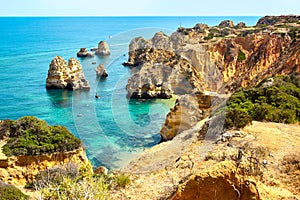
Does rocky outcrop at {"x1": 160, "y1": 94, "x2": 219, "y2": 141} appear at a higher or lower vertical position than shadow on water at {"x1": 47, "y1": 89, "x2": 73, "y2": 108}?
higher

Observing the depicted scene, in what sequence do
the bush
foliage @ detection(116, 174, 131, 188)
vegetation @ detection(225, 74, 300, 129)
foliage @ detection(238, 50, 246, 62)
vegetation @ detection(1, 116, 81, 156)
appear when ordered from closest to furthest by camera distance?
foliage @ detection(116, 174, 131, 188), vegetation @ detection(1, 116, 81, 156), the bush, vegetation @ detection(225, 74, 300, 129), foliage @ detection(238, 50, 246, 62)

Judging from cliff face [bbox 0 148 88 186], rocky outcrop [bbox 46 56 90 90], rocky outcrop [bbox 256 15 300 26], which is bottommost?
rocky outcrop [bbox 46 56 90 90]

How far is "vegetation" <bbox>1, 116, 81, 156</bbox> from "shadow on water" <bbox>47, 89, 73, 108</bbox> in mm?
22286

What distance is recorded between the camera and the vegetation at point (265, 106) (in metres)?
15.7

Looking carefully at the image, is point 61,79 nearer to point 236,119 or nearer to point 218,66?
point 218,66

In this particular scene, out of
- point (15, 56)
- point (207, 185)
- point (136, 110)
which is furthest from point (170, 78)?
point (15, 56)

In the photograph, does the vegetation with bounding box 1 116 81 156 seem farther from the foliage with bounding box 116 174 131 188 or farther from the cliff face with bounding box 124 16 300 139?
the cliff face with bounding box 124 16 300 139

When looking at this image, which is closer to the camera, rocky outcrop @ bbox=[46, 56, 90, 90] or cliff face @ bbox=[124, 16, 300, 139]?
cliff face @ bbox=[124, 16, 300, 139]

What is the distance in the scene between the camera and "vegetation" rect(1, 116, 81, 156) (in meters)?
14.9

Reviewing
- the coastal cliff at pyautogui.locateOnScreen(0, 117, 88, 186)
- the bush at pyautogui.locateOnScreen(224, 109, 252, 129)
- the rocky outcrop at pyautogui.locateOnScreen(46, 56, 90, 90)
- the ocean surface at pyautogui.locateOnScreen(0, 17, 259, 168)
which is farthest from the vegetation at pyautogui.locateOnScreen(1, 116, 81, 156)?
the rocky outcrop at pyautogui.locateOnScreen(46, 56, 90, 90)

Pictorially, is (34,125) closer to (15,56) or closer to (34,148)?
(34,148)

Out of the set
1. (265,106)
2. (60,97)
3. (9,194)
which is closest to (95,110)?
(60,97)

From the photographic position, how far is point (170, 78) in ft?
145

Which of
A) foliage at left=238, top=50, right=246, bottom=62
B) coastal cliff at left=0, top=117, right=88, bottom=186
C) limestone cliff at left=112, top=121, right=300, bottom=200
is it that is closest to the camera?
limestone cliff at left=112, top=121, right=300, bottom=200
